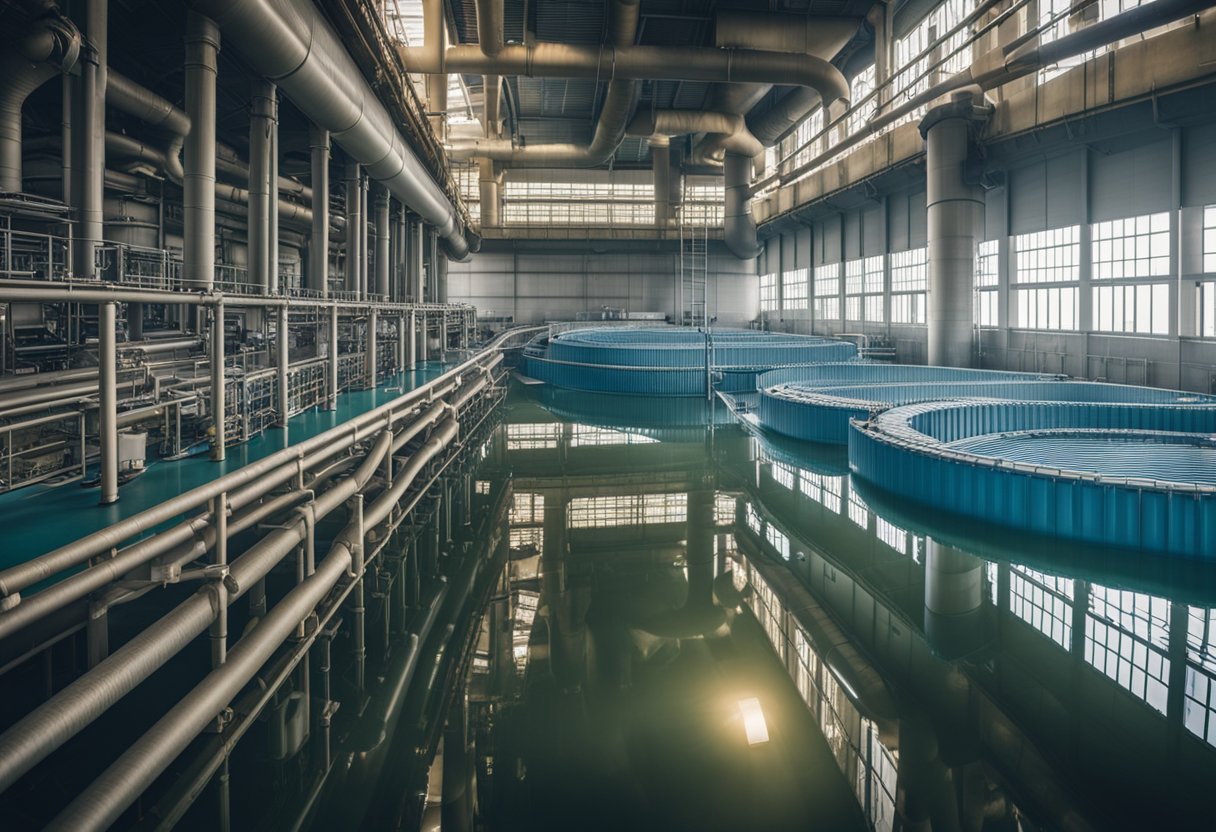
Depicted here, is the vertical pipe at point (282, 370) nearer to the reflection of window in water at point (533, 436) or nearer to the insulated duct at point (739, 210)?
the reflection of window in water at point (533, 436)

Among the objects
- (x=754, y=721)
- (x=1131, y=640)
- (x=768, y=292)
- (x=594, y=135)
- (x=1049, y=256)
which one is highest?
(x=594, y=135)

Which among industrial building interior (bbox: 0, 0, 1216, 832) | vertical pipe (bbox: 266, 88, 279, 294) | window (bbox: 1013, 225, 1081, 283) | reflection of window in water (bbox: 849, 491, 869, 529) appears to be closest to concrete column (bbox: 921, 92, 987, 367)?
industrial building interior (bbox: 0, 0, 1216, 832)

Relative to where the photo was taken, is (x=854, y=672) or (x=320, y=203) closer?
(x=854, y=672)

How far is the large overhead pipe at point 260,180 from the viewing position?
10570 millimetres

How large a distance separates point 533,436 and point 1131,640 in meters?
9.82

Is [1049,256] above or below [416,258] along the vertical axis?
below

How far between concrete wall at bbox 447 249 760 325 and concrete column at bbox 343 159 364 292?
2205cm

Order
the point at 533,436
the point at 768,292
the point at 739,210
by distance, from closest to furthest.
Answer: the point at 533,436, the point at 739,210, the point at 768,292

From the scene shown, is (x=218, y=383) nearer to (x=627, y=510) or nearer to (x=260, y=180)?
(x=627, y=510)

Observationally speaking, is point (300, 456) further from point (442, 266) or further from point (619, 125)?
point (442, 266)

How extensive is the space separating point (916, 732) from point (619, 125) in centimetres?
2238

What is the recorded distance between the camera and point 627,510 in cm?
855

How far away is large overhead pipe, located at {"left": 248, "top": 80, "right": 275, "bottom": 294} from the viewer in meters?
10.6

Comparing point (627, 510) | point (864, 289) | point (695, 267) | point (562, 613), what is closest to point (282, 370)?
point (562, 613)
